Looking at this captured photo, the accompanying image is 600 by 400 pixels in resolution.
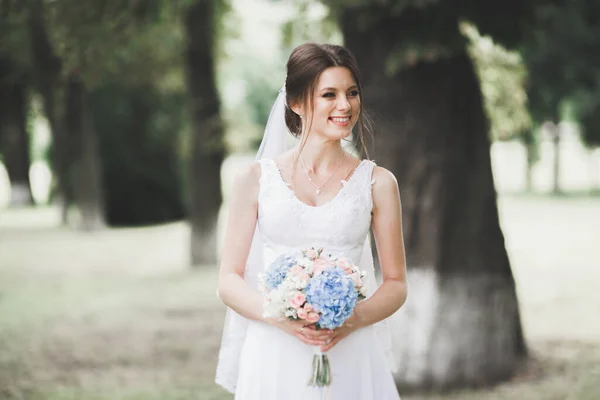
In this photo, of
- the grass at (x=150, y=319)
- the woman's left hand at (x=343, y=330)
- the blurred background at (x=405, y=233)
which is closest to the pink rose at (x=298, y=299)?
the woman's left hand at (x=343, y=330)

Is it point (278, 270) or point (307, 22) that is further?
point (307, 22)

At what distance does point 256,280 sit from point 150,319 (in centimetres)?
896

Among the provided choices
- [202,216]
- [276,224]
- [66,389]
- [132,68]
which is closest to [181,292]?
[202,216]

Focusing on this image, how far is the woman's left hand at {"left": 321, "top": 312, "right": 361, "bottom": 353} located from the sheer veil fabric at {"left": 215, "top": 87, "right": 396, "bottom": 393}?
1.29ft

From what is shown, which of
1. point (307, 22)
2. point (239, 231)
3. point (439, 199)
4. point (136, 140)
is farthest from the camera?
point (136, 140)

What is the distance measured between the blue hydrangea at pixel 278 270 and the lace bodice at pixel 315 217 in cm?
19

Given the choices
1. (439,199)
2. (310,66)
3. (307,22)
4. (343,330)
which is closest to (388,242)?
(343,330)

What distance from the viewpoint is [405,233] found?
7.59 m

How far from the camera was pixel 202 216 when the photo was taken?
15445mm

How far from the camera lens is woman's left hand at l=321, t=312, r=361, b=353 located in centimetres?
302

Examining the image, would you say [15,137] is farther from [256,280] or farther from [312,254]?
[312,254]

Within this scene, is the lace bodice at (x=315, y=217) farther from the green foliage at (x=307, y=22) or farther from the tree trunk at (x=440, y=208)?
the green foliage at (x=307, y=22)

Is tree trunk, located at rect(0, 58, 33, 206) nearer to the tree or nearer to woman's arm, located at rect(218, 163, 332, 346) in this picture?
the tree

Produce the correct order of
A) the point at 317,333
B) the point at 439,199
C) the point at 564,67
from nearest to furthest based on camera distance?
the point at 317,333 < the point at 439,199 < the point at 564,67
